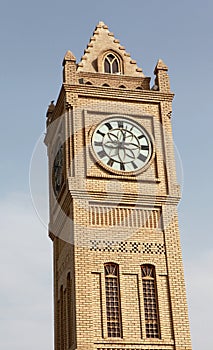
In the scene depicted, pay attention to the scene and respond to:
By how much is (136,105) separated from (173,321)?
310 inches

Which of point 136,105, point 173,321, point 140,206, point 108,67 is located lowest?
point 173,321

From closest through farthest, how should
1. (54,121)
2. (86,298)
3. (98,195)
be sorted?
(86,298)
(98,195)
(54,121)

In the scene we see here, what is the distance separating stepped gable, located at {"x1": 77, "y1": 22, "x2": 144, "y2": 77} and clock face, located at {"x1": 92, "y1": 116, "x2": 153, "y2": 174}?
265 centimetres

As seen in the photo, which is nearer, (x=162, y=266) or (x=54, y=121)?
(x=162, y=266)

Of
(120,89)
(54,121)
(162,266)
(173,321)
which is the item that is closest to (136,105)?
(120,89)

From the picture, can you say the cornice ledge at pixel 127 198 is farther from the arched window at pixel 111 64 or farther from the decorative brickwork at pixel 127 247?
the arched window at pixel 111 64

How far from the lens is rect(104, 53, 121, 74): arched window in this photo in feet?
89.8

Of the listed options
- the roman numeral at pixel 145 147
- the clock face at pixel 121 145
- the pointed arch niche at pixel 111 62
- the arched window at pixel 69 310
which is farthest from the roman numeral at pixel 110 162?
the pointed arch niche at pixel 111 62

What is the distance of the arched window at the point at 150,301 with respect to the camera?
22344mm

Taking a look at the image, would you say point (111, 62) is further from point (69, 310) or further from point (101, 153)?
point (69, 310)

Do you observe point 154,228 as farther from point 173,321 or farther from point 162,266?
point 173,321

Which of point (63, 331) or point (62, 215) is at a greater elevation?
point (62, 215)

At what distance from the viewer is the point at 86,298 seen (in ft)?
72.1

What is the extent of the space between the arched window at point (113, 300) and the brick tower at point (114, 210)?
31 mm
